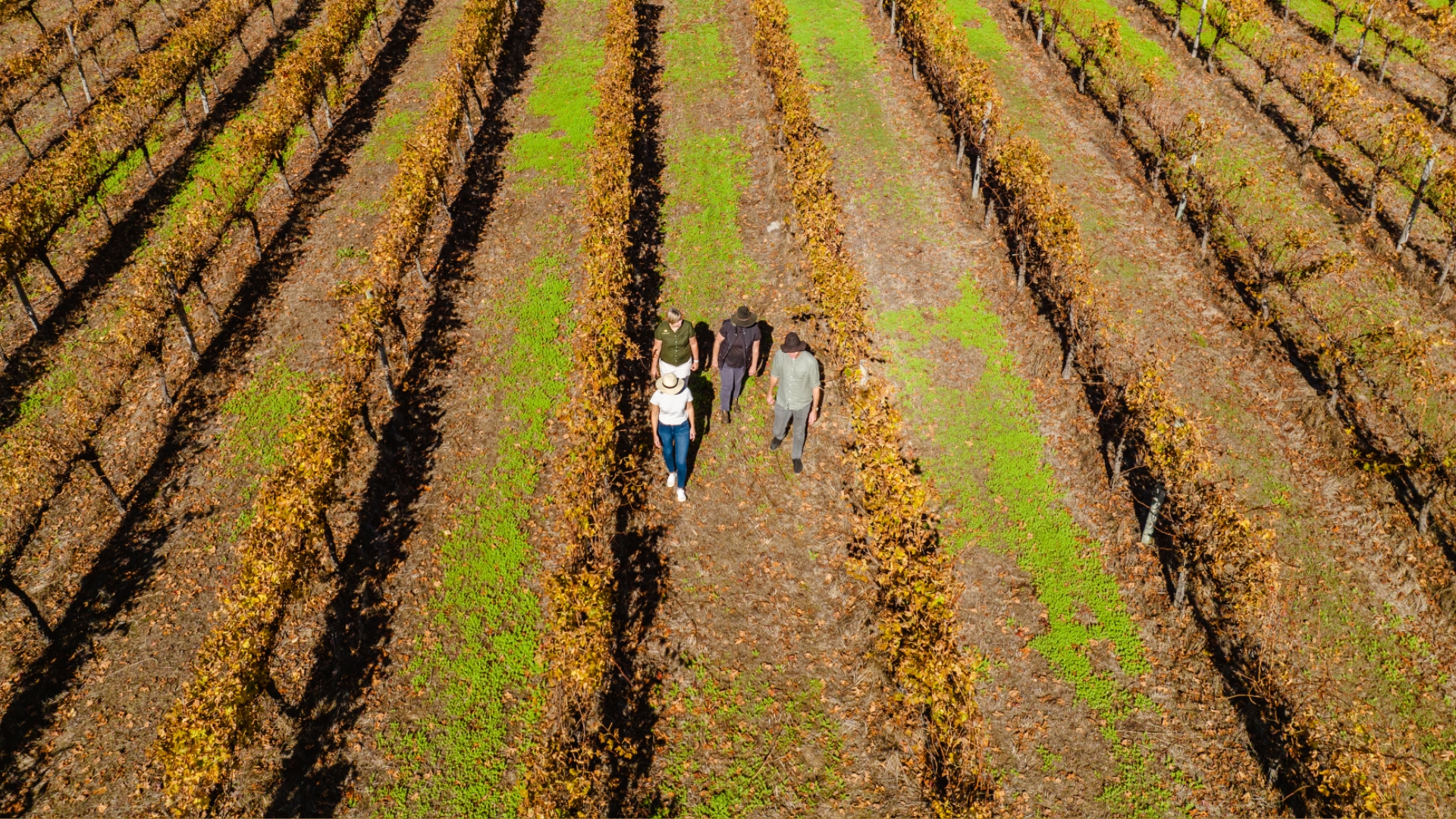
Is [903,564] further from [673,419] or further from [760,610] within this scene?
[673,419]

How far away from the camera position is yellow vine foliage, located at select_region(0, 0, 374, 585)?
38.4 ft

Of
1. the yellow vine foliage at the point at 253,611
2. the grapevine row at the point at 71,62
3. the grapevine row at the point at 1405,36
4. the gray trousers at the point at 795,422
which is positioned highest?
the grapevine row at the point at 1405,36

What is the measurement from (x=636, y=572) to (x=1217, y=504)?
26.8 feet

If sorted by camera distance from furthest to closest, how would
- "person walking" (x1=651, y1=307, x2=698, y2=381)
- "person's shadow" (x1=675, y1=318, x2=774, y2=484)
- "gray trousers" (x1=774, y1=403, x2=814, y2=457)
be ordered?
"person's shadow" (x1=675, y1=318, x2=774, y2=484) → "person walking" (x1=651, y1=307, x2=698, y2=381) → "gray trousers" (x1=774, y1=403, x2=814, y2=457)

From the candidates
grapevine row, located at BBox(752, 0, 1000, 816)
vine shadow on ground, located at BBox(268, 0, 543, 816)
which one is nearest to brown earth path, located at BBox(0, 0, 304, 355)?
vine shadow on ground, located at BBox(268, 0, 543, 816)

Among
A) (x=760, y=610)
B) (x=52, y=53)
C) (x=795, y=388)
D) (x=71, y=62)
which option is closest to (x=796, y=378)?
(x=795, y=388)

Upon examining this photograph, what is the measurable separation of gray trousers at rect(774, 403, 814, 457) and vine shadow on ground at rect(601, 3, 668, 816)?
2264 millimetres

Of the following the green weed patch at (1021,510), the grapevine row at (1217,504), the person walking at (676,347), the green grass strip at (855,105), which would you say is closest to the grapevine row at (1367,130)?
the grapevine row at (1217,504)

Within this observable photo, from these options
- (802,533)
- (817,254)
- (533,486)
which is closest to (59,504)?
(533,486)

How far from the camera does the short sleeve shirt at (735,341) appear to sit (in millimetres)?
11953

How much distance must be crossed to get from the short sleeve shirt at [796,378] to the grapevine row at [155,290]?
37.6ft

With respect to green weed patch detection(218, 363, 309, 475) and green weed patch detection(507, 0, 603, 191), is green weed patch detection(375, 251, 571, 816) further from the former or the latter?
green weed patch detection(507, 0, 603, 191)

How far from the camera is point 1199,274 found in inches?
627

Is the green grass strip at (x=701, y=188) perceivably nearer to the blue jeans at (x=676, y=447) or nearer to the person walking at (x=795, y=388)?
the person walking at (x=795, y=388)
